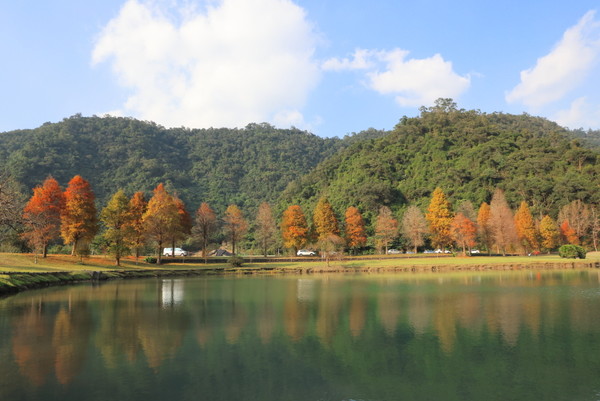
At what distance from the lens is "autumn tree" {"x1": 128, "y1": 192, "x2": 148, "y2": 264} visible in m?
65.0

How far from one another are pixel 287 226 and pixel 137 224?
85.6ft

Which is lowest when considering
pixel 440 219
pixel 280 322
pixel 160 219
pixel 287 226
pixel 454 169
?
pixel 280 322

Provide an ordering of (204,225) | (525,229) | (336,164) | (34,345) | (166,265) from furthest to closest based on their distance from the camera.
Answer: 1. (336,164)
2. (525,229)
3. (204,225)
4. (166,265)
5. (34,345)

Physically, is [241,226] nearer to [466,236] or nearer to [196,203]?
A: [466,236]

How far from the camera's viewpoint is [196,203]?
133 metres

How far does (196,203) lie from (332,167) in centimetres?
4381

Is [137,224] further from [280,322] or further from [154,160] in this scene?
[154,160]

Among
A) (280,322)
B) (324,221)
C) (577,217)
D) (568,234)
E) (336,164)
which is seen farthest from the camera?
(336,164)

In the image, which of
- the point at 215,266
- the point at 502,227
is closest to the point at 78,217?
the point at 215,266

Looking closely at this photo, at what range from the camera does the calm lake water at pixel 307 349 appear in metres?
12.7

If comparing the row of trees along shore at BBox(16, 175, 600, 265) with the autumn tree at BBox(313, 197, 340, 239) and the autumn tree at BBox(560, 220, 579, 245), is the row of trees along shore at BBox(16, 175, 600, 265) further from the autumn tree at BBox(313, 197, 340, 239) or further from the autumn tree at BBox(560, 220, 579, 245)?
the autumn tree at BBox(560, 220, 579, 245)

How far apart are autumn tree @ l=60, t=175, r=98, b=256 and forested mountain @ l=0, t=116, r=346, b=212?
51908 mm

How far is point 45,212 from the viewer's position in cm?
5694

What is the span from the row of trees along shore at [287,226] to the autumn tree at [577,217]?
18 centimetres
